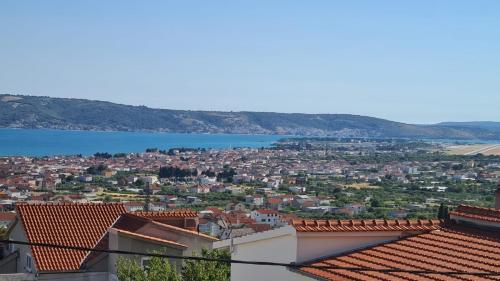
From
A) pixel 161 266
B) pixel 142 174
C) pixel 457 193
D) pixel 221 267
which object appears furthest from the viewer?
pixel 142 174

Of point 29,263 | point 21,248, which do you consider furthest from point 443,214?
point 21,248

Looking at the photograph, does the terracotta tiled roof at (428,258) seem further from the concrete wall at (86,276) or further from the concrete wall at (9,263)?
the concrete wall at (9,263)

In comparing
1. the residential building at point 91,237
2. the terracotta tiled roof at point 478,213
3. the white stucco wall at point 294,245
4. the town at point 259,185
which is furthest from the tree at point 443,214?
the town at point 259,185

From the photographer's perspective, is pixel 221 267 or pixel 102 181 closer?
pixel 221 267

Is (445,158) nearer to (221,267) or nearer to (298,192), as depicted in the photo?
(298,192)

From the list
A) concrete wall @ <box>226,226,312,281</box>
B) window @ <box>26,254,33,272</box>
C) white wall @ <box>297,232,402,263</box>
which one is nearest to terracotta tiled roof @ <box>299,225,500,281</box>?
white wall @ <box>297,232,402,263</box>

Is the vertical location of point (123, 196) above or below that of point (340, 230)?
below

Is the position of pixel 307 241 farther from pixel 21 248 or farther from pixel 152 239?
pixel 21 248

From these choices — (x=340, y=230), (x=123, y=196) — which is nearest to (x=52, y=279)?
(x=340, y=230)
